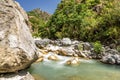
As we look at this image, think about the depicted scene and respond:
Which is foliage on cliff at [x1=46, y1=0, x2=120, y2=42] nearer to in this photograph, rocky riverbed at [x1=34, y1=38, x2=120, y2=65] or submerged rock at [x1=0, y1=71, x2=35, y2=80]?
rocky riverbed at [x1=34, y1=38, x2=120, y2=65]

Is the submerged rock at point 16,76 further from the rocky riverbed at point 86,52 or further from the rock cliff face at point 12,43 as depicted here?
the rocky riverbed at point 86,52

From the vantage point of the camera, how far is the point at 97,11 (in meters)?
36.3

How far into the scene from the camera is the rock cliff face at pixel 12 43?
26.0 ft

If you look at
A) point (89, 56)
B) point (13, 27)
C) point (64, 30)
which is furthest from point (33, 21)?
point (13, 27)

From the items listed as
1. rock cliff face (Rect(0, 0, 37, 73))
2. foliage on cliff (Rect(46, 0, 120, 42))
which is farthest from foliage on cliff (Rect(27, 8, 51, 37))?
rock cliff face (Rect(0, 0, 37, 73))

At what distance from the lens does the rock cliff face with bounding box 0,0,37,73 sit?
26.0ft

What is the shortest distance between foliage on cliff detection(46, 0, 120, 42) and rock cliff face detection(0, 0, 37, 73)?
58.0 feet

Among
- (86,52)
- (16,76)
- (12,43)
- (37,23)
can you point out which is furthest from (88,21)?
(37,23)

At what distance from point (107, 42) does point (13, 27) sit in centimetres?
1934

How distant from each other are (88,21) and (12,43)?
23.9 m

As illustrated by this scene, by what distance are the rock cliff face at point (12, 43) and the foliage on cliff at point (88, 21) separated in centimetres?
1768

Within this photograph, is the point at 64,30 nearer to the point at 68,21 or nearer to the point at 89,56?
the point at 68,21

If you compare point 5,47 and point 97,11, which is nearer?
point 5,47

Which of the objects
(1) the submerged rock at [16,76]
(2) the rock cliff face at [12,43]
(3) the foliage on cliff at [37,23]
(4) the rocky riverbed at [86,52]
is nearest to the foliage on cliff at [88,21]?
(3) the foliage on cliff at [37,23]
